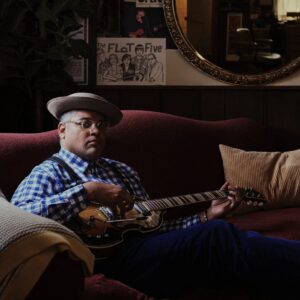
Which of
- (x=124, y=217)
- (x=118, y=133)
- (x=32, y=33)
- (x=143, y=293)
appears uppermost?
(x=32, y=33)

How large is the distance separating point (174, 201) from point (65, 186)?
1.38 feet

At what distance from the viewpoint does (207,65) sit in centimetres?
321

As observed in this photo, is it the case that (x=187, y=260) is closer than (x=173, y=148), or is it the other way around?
(x=187, y=260)

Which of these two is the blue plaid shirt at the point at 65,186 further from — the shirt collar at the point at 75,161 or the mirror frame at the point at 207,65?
the mirror frame at the point at 207,65

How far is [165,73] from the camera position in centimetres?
322

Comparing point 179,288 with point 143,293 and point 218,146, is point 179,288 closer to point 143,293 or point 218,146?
point 143,293

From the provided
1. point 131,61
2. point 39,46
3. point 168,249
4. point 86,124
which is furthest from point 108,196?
point 131,61

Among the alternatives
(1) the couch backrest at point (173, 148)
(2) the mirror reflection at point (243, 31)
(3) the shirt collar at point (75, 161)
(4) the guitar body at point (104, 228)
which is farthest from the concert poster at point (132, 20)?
(4) the guitar body at point (104, 228)

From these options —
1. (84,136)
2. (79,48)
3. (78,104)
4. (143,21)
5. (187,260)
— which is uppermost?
(143,21)

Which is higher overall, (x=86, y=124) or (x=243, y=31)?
(x=243, y=31)

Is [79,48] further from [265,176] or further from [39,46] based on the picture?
[265,176]

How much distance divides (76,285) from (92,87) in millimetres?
1784

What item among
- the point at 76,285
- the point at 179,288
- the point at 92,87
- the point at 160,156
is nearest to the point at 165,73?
the point at 92,87

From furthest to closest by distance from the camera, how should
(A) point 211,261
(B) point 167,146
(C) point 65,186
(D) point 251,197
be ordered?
(B) point 167,146 < (D) point 251,197 < (C) point 65,186 < (A) point 211,261
